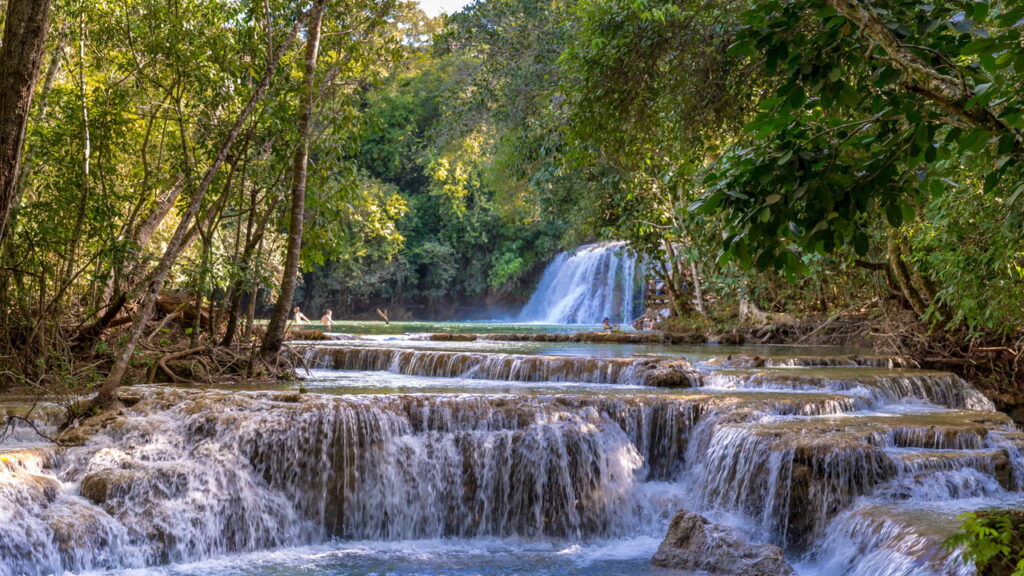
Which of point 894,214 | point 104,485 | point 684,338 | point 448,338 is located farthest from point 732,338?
point 894,214

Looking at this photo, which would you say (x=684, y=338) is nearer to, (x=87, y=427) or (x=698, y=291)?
(x=698, y=291)

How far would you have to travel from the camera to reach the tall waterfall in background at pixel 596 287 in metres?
28.2

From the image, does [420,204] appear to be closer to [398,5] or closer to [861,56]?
[398,5]

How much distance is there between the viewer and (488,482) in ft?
27.4

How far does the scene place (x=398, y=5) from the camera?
11.5 m

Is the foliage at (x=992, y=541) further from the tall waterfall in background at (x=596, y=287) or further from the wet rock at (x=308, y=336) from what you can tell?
the tall waterfall in background at (x=596, y=287)

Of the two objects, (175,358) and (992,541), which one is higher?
(175,358)

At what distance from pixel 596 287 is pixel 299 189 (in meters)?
19.2

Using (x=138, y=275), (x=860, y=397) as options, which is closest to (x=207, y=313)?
(x=138, y=275)

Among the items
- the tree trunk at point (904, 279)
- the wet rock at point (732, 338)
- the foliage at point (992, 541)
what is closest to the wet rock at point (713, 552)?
the foliage at point (992, 541)

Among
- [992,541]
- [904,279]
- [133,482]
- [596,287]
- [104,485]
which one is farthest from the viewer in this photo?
[596,287]

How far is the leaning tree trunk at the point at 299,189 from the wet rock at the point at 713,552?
248 inches

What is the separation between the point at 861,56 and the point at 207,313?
445 inches

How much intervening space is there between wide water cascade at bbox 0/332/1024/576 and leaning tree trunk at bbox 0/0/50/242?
3826 millimetres
